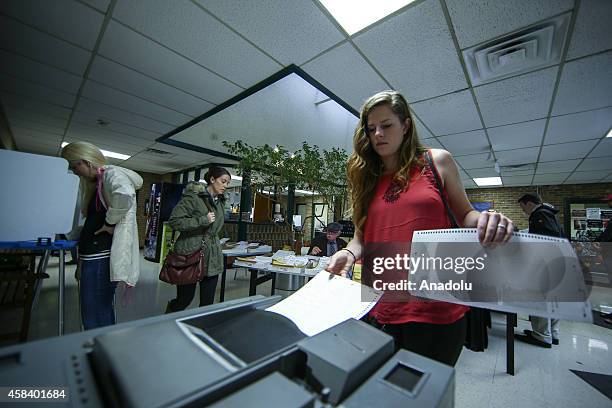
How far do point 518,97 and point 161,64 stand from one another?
4.17 metres

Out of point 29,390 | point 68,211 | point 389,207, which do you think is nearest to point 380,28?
point 389,207

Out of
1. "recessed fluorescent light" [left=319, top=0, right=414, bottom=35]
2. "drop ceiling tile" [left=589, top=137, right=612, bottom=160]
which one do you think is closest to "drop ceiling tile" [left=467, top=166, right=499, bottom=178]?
"drop ceiling tile" [left=589, top=137, right=612, bottom=160]

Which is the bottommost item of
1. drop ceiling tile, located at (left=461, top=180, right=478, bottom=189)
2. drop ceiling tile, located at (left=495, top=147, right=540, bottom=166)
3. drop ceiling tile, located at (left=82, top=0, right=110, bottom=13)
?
drop ceiling tile, located at (left=461, top=180, right=478, bottom=189)

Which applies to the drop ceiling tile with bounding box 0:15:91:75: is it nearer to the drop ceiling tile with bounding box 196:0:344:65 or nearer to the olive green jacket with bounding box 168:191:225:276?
the drop ceiling tile with bounding box 196:0:344:65

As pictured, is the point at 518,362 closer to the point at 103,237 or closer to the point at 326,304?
the point at 326,304

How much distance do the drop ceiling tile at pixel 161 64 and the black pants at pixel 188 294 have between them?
2280 millimetres

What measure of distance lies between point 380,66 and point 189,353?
2859mm

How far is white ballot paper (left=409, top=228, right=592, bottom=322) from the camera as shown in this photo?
15.7 inches

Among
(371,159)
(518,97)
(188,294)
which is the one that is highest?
(518,97)

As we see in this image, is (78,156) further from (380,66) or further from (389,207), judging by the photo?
(380,66)

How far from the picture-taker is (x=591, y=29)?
1939 mm

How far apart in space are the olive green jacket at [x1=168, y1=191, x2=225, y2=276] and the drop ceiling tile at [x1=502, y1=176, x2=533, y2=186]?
26.8ft

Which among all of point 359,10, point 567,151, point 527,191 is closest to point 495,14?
point 359,10

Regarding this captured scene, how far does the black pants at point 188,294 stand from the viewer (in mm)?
2107
